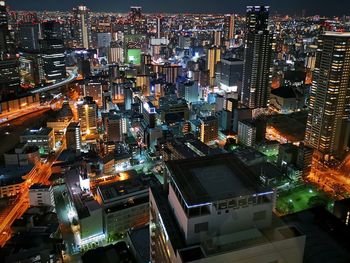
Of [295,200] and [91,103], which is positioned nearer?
[295,200]

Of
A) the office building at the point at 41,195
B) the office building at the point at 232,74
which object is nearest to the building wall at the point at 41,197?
the office building at the point at 41,195

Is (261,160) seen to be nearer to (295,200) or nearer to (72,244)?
(295,200)

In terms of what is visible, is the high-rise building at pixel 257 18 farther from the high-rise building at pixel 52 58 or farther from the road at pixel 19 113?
the high-rise building at pixel 52 58

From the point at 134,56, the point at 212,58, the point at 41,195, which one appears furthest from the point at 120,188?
→ the point at 134,56

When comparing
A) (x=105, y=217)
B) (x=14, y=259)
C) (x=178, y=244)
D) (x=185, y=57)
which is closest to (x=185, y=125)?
(x=105, y=217)

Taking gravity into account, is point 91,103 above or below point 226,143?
above

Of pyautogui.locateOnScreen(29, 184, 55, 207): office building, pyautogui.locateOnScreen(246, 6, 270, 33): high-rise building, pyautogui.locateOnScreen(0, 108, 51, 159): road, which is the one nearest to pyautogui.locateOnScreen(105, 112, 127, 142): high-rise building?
pyautogui.locateOnScreen(0, 108, 51, 159): road
